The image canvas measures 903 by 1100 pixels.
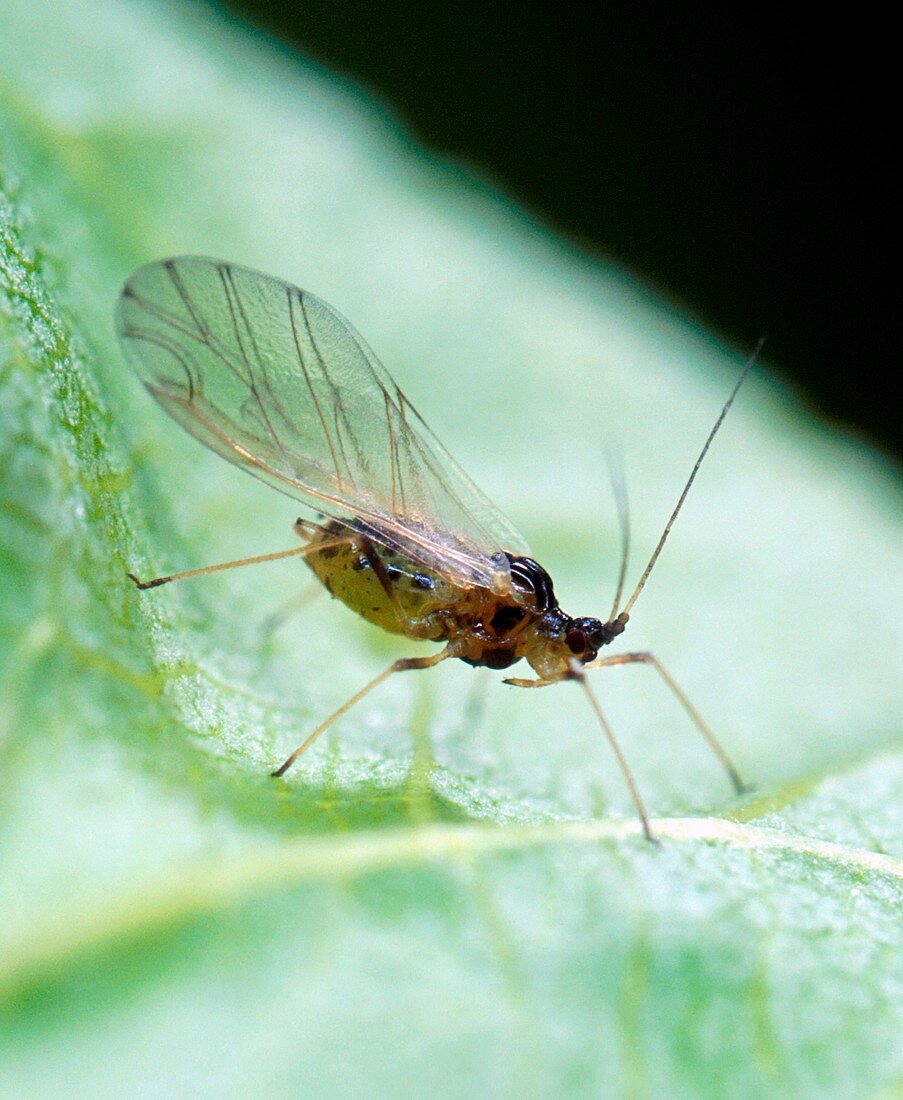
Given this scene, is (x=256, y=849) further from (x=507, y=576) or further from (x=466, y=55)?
(x=466, y=55)

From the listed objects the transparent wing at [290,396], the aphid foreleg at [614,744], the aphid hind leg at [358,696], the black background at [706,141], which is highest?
the black background at [706,141]

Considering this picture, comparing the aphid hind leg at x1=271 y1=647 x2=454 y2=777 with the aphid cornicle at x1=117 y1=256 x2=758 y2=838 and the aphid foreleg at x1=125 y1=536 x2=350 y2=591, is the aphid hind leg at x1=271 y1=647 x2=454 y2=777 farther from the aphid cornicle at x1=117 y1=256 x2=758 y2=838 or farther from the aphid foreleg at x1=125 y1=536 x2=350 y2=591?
the aphid foreleg at x1=125 y1=536 x2=350 y2=591

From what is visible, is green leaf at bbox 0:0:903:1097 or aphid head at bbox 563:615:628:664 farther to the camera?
aphid head at bbox 563:615:628:664

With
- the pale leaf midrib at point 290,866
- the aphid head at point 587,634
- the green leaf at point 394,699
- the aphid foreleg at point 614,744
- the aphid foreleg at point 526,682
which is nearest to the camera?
the pale leaf midrib at point 290,866

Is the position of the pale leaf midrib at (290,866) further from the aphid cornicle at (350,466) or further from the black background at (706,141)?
the black background at (706,141)

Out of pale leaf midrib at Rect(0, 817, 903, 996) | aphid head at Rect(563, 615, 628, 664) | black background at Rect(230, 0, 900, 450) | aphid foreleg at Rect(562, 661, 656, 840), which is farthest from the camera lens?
black background at Rect(230, 0, 900, 450)

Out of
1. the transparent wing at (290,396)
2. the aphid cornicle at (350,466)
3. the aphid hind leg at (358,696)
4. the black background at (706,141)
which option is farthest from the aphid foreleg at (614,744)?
the black background at (706,141)

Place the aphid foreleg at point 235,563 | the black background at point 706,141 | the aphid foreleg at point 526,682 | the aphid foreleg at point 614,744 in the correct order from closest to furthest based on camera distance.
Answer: the aphid foreleg at point 614,744 < the aphid foreleg at point 235,563 < the aphid foreleg at point 526,682 < the black background at point 706,141

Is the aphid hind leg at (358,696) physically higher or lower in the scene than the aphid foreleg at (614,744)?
lower

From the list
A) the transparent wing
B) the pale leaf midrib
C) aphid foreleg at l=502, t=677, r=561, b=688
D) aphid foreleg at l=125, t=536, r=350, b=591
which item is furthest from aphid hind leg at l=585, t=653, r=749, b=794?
aphid foreleg at l=125, t=536, r=350, b=591
